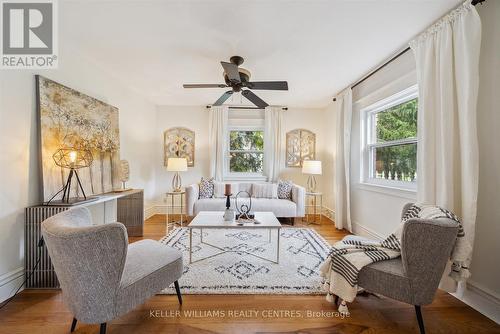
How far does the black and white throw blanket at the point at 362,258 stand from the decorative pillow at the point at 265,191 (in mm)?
2634

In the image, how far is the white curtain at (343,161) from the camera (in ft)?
12.0

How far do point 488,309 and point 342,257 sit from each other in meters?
1.20

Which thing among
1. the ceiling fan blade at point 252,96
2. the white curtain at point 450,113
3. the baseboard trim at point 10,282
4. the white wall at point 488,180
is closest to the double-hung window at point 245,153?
the ceiling fan blade at point 252,96

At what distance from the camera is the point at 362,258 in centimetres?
163

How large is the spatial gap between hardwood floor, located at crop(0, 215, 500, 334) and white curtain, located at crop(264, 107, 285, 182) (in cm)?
319

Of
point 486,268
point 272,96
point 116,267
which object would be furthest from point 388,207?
point 116,267

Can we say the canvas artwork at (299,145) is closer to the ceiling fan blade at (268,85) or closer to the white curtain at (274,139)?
the white curtain at (274,139)

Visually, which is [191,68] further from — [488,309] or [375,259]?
[488,309]

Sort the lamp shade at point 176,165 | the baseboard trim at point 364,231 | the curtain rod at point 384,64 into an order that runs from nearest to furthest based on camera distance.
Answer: the curtain rod at point 384,64
the baseboard trim at point 364,231
the lamp shade at point 176,165

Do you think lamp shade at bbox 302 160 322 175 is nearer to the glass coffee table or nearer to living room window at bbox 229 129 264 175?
living room window at bbox 229 129 264 175

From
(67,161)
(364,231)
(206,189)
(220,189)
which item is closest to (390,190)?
(364,231)

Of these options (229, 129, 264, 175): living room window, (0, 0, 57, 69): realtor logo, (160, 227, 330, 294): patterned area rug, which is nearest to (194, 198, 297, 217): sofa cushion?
(160, 227, 330, 294): patterned area rug

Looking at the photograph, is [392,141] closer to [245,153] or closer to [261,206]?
[261,206]

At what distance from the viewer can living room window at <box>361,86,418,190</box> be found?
2.65m
